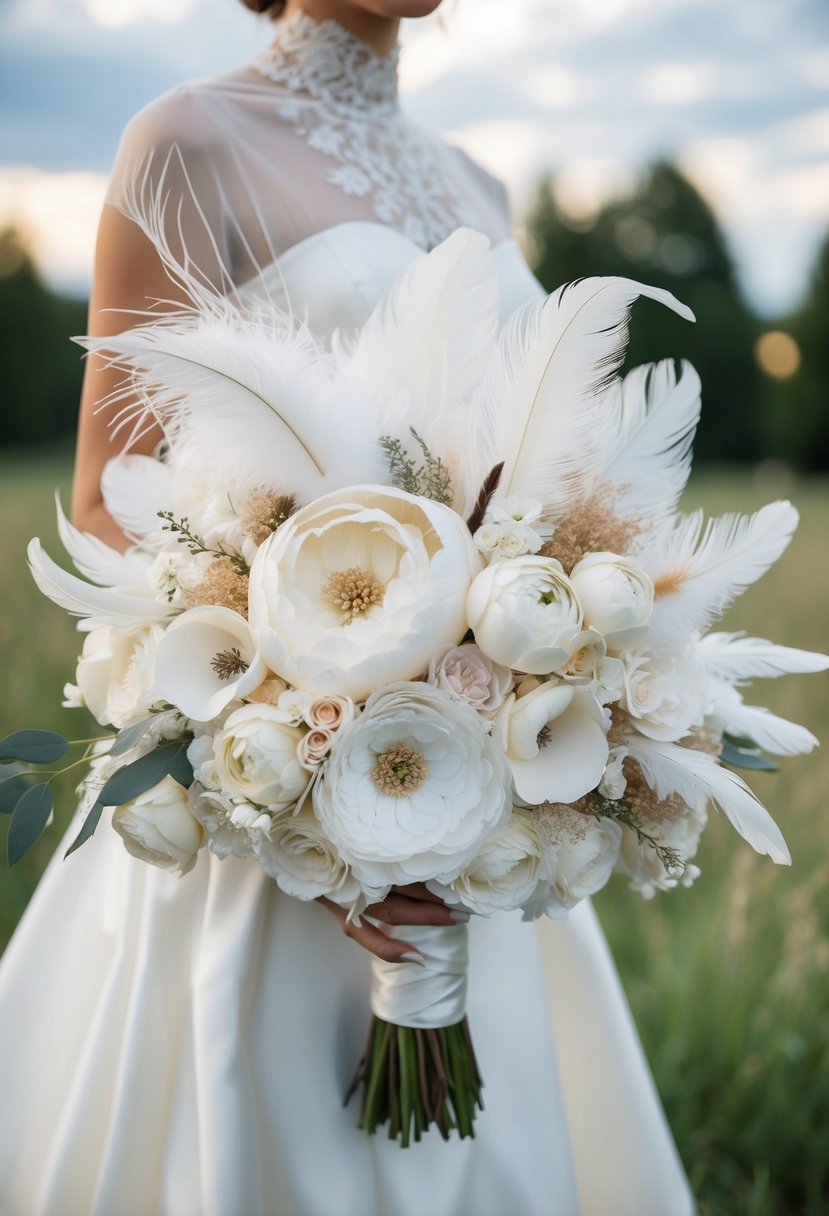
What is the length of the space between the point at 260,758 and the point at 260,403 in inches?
16.5

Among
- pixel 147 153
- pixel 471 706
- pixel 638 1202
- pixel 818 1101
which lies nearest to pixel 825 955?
pixel 818 1101

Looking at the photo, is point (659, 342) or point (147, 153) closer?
point (147, 153)

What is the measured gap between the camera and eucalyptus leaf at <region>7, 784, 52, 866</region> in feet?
3.60

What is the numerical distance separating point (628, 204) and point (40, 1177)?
3761 centimetres

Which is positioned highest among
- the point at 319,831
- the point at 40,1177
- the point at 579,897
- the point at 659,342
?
the point at 319,831

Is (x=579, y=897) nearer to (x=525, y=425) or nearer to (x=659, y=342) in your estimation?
Answer: (x=525, y=425)

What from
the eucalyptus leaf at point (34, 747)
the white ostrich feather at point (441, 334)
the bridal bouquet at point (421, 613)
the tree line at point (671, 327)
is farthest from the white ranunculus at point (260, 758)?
the tree line at point (671, 327)

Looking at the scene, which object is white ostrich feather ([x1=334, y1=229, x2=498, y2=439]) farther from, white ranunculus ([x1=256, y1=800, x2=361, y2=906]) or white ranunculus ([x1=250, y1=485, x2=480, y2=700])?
white ranunculus ([x1=256, y1=800, x2=361, y2=906])

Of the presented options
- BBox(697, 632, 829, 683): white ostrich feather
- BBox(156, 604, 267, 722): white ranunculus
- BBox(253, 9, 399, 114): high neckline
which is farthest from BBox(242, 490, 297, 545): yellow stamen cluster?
BBox(253, 9, 399, 114): high neckline

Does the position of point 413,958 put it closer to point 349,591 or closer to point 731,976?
point 349,591

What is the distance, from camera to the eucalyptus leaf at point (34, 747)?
1140mm

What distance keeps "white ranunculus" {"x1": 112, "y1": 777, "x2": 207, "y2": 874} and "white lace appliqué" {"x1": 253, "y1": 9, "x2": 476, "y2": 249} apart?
3.89ft

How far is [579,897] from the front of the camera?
119 cm

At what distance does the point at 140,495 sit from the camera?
1.37m
